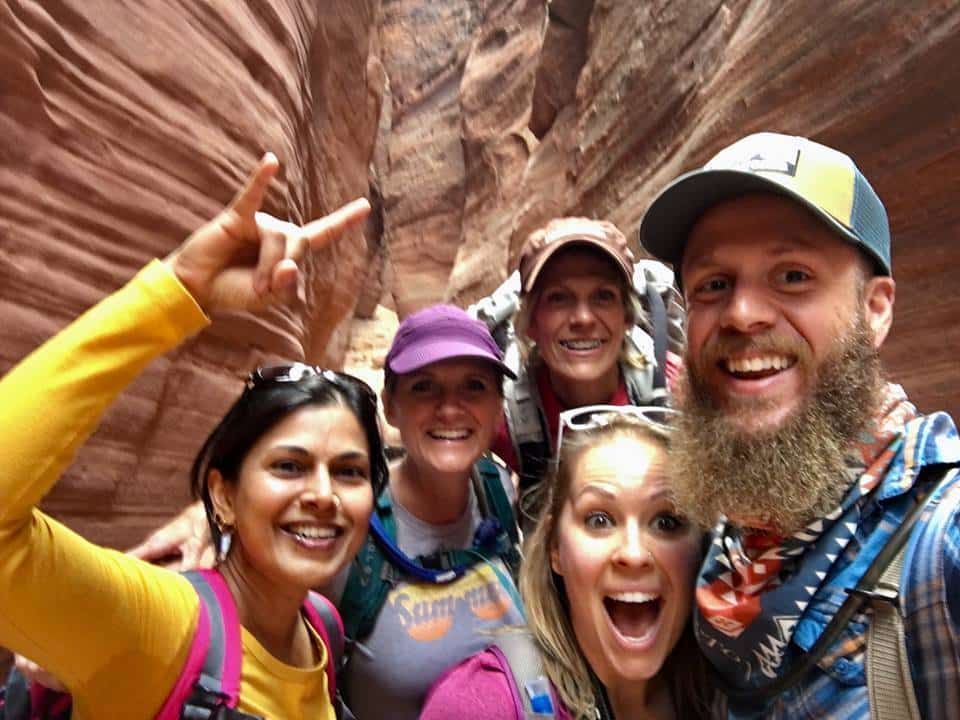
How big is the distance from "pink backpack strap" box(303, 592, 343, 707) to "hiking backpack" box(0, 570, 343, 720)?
1.30ft

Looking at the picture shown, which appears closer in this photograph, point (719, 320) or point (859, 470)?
point (859, 470)

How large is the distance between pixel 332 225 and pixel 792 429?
1289mm

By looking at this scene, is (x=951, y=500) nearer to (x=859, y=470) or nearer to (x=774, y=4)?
(x=859, y=470)

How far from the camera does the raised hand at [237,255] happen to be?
1657 millimetres

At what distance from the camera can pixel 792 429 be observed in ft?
5.86

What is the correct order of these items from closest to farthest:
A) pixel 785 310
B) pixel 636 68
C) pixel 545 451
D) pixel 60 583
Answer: pixel 60 583 < pixel 785 310 < pixel 545 451 < pixel 636 68

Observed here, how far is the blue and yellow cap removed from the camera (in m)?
1.77

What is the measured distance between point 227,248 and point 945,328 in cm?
457

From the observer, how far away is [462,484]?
280 centimetres

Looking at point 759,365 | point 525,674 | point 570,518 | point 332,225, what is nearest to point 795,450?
point 759,365

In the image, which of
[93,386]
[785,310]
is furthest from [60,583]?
[785,310]

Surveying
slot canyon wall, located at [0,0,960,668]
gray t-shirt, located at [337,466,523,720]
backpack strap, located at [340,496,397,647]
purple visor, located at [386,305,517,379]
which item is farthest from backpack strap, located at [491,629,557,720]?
slot canyon wall, located at [0,0,960,668]

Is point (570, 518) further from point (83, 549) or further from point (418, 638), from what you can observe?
point (83, 549)

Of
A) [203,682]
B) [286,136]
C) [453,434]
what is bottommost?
[203,682]
